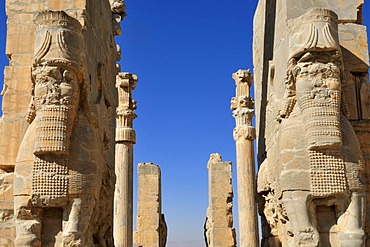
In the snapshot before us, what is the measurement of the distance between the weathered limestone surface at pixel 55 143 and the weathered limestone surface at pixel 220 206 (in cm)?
766

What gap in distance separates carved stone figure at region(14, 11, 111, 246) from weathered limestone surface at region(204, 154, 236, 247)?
8.47 meters

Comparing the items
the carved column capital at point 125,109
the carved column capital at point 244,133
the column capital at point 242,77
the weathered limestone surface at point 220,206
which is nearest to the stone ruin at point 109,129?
the carved column capital at point 125,109

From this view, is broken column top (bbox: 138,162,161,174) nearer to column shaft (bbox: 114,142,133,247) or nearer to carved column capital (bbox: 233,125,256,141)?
column shaft (bbox: 114,142,133,247)

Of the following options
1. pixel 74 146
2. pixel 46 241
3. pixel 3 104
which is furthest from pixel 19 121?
pixel 46 241

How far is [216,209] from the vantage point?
13984 millimetres

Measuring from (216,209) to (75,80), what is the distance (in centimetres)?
883

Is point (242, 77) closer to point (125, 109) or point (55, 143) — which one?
point (125, 109)

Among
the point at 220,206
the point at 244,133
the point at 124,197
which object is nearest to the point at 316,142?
the point at 124,197

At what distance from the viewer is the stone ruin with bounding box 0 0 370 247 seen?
5594 millimetres

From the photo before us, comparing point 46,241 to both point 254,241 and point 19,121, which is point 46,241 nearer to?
point 19,121

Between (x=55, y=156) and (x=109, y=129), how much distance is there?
6.68 ft

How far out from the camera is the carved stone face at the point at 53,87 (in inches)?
221

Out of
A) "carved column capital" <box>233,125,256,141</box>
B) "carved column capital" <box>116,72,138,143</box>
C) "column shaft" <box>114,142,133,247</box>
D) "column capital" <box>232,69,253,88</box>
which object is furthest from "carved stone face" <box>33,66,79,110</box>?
"column capital" <box>232,69,253,88</box>

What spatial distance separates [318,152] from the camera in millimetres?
5695
